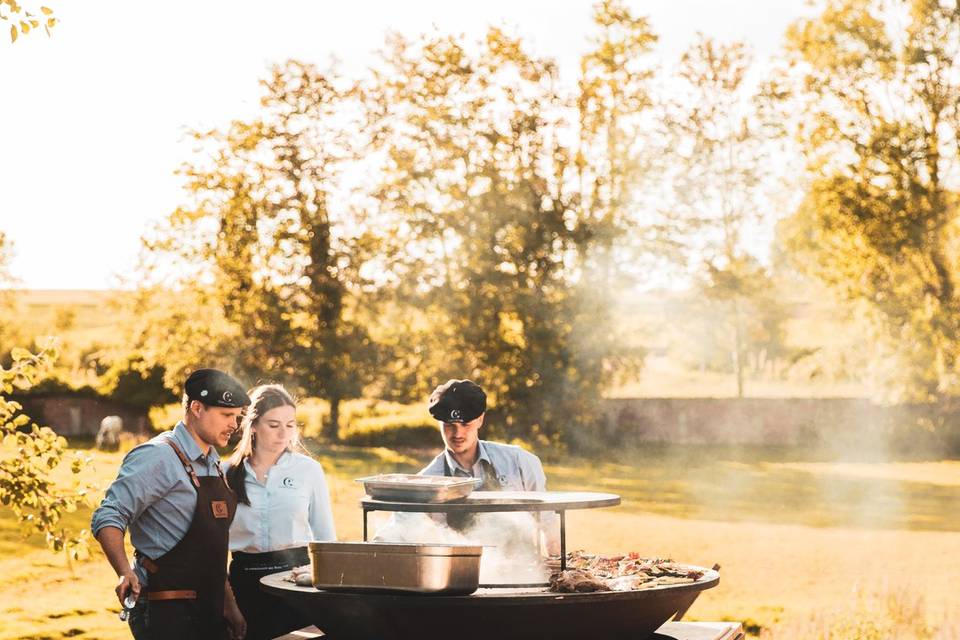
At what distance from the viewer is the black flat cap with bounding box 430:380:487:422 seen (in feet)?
15.5

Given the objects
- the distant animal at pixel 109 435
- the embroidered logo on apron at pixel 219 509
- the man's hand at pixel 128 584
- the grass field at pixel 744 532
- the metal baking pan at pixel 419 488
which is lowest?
the grass field at pixel 744 532

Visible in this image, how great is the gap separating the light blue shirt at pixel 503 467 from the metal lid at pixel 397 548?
101 centimetres

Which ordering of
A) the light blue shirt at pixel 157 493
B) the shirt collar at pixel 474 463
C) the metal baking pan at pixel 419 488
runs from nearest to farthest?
the light blue shirt at pixel 157 493, the metal baking pan at pixel 419 488, the shirt collar at pixel 474 463

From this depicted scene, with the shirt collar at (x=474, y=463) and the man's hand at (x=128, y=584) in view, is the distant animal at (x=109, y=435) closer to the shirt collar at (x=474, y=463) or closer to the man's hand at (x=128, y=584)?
the shirt collar at (x=474, y=463)

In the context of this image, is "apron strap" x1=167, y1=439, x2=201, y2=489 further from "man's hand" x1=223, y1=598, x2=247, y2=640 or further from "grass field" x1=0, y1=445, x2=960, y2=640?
"grass field" x1=0, y1=445, x2=960, y2=640

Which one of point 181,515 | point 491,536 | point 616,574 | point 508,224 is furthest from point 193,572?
point 508,224

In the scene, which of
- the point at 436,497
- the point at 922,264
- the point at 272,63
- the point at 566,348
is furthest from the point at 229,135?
the point at 436,497

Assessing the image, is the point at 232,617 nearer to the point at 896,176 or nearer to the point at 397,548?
the point at 397,548

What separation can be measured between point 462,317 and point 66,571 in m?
15.3

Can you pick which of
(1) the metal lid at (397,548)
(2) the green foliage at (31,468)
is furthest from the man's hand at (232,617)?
(2) the green foliage at (31,468)

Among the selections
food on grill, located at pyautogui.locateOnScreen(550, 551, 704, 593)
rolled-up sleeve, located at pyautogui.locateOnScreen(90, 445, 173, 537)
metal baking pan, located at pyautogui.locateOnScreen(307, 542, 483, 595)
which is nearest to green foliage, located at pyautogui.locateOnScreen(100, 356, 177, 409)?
food on grill, located at pyautogui.locateOnScreen(550, 551, 704, 593)

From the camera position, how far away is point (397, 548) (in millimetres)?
3900

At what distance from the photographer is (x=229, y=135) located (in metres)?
28.2

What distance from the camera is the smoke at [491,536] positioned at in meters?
4.52
